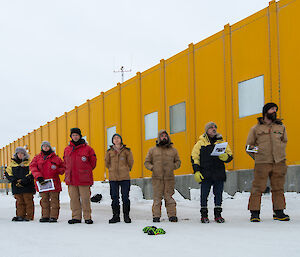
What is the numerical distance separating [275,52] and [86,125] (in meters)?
12.4

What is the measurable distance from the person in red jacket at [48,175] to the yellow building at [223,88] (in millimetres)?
4819

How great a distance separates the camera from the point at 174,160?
23.3 feet

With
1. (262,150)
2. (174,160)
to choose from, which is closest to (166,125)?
(174,160)

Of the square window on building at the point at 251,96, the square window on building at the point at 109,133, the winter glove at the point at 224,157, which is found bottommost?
the winter glove at the point at 224,157

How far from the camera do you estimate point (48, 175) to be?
7.36 meters

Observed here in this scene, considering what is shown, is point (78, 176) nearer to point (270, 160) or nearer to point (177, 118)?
point (270, 160)

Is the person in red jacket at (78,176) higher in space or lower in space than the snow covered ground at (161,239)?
higher

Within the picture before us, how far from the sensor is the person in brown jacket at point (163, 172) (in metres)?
6.85

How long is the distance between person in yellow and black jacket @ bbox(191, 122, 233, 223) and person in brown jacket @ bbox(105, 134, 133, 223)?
1.29 meters

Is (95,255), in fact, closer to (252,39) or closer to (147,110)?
(252,39)

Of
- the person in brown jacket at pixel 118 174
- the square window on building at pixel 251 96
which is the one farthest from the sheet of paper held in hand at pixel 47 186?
the square window on building at pixel 251 96

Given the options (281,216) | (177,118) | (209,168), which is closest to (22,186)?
(209,168)

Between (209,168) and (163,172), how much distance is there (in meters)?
0.85

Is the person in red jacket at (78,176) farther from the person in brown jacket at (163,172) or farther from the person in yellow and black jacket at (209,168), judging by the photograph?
the person in yellow and black jacket at (209,168)
